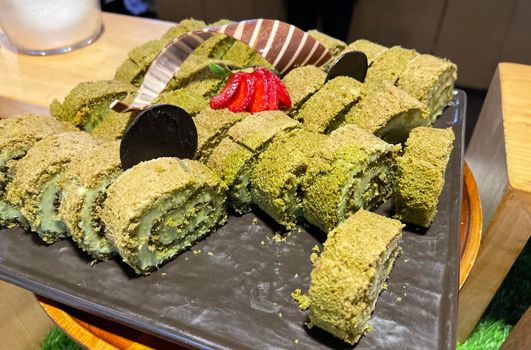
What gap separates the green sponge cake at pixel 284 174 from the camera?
204 centimetres

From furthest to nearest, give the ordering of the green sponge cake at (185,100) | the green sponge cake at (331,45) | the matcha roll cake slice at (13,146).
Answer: the green sponge cake at (331,45), the green sponge cake at (185,100), the matcha roll cake slice at (13,146)

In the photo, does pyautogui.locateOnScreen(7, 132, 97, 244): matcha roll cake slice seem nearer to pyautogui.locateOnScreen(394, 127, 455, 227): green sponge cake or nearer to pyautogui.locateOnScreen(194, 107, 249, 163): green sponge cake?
pyautogui.locateOnScreen(194, 107, 249, 163): green sponge cake

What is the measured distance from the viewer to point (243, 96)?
2.40 metres

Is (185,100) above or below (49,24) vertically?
above

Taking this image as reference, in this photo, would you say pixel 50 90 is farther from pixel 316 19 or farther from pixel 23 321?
pixel 316 19

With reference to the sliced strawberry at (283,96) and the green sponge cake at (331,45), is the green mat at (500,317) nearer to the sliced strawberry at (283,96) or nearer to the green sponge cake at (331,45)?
the sliced strawberry at (283,96)

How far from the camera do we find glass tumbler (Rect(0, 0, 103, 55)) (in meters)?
3.51

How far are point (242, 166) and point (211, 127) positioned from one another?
1.01 feet

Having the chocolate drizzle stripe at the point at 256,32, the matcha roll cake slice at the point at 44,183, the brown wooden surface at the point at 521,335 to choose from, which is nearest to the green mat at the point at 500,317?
the brown wooden surface at the point at 521,335

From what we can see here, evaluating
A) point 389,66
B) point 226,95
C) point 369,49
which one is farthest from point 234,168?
point 369,49

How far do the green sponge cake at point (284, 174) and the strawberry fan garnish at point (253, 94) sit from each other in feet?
0.97

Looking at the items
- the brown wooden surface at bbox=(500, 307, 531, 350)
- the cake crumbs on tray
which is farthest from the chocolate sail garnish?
the brown wooden surface at bbox=(500, 307, 531, 350)

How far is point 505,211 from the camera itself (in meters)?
2.09

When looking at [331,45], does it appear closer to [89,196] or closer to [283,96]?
[283,96]
